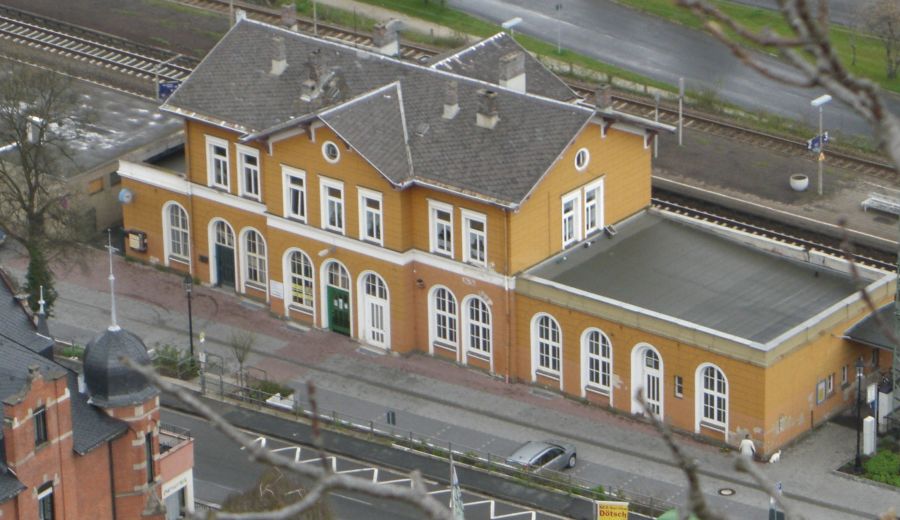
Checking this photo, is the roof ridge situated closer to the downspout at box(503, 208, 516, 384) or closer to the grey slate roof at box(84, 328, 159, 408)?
the downspout at box(503, 208, 516, 384)

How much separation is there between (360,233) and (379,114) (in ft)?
15.9

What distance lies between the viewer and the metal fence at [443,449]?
62.8 metres

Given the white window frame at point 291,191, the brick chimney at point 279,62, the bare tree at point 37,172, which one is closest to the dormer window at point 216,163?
A: the brick chimney at point 279,62

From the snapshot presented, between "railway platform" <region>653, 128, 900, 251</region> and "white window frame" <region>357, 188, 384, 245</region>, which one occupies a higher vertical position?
"white window frame" <region>357, 188, 384, 245</region>

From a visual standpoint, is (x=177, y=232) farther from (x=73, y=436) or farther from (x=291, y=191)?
(x=73, y=436)

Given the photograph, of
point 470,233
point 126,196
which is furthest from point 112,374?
point 126,196

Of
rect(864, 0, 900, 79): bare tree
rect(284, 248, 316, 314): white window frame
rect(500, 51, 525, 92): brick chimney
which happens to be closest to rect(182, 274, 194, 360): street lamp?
rect(284, 248, 316, 314): white window frame

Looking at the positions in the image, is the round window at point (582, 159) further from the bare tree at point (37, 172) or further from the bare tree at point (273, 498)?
the bare tree at point (37, 172)

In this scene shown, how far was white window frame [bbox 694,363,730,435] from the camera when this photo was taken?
2608 inches

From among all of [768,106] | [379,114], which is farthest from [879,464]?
[768,106]

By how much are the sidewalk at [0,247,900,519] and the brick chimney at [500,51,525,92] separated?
1180cm

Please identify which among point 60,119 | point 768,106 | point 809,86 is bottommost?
point 768,106

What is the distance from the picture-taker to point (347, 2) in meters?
119

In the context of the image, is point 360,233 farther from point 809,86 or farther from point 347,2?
point 809,86
